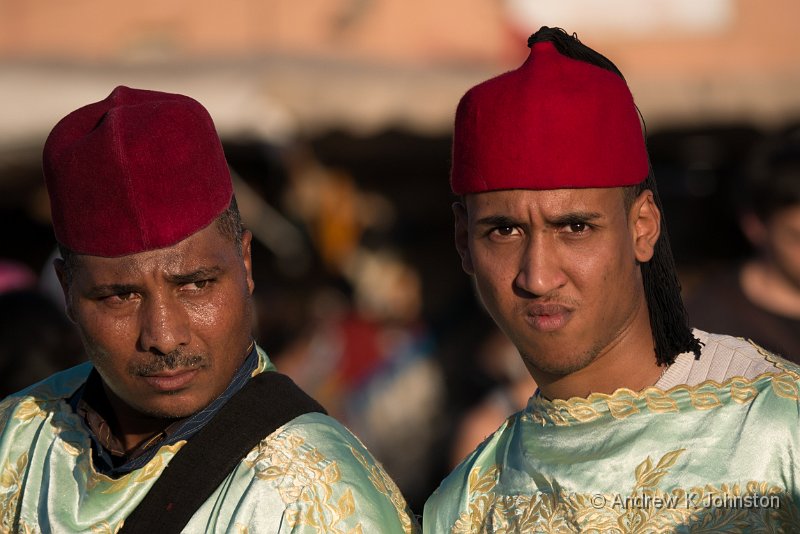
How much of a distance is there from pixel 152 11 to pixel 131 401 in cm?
745

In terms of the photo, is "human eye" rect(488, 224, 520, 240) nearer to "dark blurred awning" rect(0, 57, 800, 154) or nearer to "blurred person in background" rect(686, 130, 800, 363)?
"blurred person in background" rect(686, 130, 800, 363)

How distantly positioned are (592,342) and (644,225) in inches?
14.6

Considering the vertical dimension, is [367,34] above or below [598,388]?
above

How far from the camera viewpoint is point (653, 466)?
10.8 ft

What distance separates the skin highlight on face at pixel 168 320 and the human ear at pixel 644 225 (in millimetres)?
1084

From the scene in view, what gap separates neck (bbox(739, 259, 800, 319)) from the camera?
6.03 m

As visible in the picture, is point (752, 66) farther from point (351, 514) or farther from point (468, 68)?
point (351, 514)

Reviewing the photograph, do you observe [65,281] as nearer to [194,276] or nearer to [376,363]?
[194,276]

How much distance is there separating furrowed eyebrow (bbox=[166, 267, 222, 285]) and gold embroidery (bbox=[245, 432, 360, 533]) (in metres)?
0.47

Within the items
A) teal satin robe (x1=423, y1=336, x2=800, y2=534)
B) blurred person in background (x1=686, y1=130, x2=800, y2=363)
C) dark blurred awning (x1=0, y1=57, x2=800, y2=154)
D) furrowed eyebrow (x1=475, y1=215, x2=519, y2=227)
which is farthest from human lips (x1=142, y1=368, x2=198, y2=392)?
dark blurred awning (x1=0, y1=57, x2=800, y2=154)

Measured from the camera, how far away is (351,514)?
3.43m

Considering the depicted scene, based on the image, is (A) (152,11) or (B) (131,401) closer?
(B) (131,401)

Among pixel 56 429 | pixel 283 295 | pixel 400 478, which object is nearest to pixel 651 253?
pixel 56 429

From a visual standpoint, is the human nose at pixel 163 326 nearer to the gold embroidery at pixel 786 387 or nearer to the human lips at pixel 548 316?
the human lips at pixel 548 316
